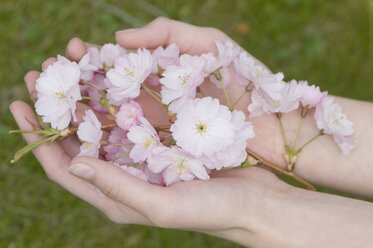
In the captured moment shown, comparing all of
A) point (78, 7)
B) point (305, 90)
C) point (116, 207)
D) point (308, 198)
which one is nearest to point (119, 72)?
point (116, 207)

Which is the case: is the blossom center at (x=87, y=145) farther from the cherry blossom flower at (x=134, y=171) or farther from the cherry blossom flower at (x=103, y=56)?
the cherry blossom flower at (x=103, y=56)

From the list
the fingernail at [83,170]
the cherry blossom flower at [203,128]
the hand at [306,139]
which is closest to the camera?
the fingernail at [83,170]

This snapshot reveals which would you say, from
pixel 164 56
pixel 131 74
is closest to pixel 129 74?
pixel 131 74

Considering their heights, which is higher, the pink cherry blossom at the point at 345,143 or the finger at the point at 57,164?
the pink cherry blossom at the point at 345,143

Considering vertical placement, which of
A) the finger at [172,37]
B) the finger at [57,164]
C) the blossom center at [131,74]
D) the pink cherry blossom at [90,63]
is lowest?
the finger at [57,164]

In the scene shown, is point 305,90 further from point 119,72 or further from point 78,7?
point 78,7

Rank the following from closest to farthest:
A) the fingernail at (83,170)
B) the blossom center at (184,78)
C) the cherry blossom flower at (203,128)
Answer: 1. the fingernail at (83,170)
2. the cherry blossom flower at (203,128)
3. the blossom center at (184,78)

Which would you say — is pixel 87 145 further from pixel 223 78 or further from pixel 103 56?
pixel 223 78

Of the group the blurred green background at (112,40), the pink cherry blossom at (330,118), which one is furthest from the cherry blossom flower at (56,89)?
the pink cherry blossom at (330,118)
